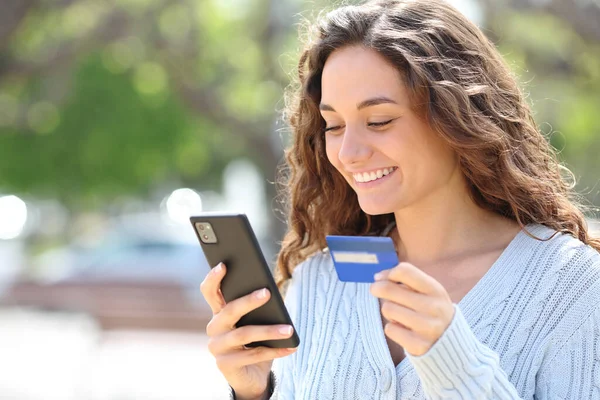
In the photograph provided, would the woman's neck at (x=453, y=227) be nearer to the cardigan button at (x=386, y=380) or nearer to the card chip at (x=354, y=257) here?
the cardigan button at (x=386, y=380)

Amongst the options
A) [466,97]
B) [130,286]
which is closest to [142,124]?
[130,286]

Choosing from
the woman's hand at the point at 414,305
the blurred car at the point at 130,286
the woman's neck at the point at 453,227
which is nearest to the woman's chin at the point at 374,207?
the woman's neck at the point at 453,227

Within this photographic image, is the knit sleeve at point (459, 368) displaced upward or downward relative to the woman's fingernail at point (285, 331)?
upward

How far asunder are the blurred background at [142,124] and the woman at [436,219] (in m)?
2.50

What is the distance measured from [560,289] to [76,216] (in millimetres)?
29493

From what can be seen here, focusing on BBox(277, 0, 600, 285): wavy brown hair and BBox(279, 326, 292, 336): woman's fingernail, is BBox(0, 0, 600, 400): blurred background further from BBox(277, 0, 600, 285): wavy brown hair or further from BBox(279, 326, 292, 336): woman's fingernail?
BBox(279, 326, 292, 336): woman's fingernail

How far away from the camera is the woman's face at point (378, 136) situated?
2.38m

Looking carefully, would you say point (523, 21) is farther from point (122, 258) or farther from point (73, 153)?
point (122, 258)

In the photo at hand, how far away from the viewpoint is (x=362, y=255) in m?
1.97

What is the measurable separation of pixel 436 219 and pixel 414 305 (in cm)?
83

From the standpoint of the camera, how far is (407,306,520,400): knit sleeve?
1.90m

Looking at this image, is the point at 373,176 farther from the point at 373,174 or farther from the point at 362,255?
the point at 362,255

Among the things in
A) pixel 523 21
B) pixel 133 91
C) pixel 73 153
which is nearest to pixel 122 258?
pixel 73 153

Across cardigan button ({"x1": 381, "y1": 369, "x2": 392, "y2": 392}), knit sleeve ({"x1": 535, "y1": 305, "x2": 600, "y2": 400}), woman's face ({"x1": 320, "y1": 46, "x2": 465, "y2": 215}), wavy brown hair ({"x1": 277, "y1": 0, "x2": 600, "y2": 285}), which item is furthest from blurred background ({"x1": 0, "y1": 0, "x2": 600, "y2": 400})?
cardigan button ({"x1": 381, "y1": 369, "x2": 392, "y2": 392})
